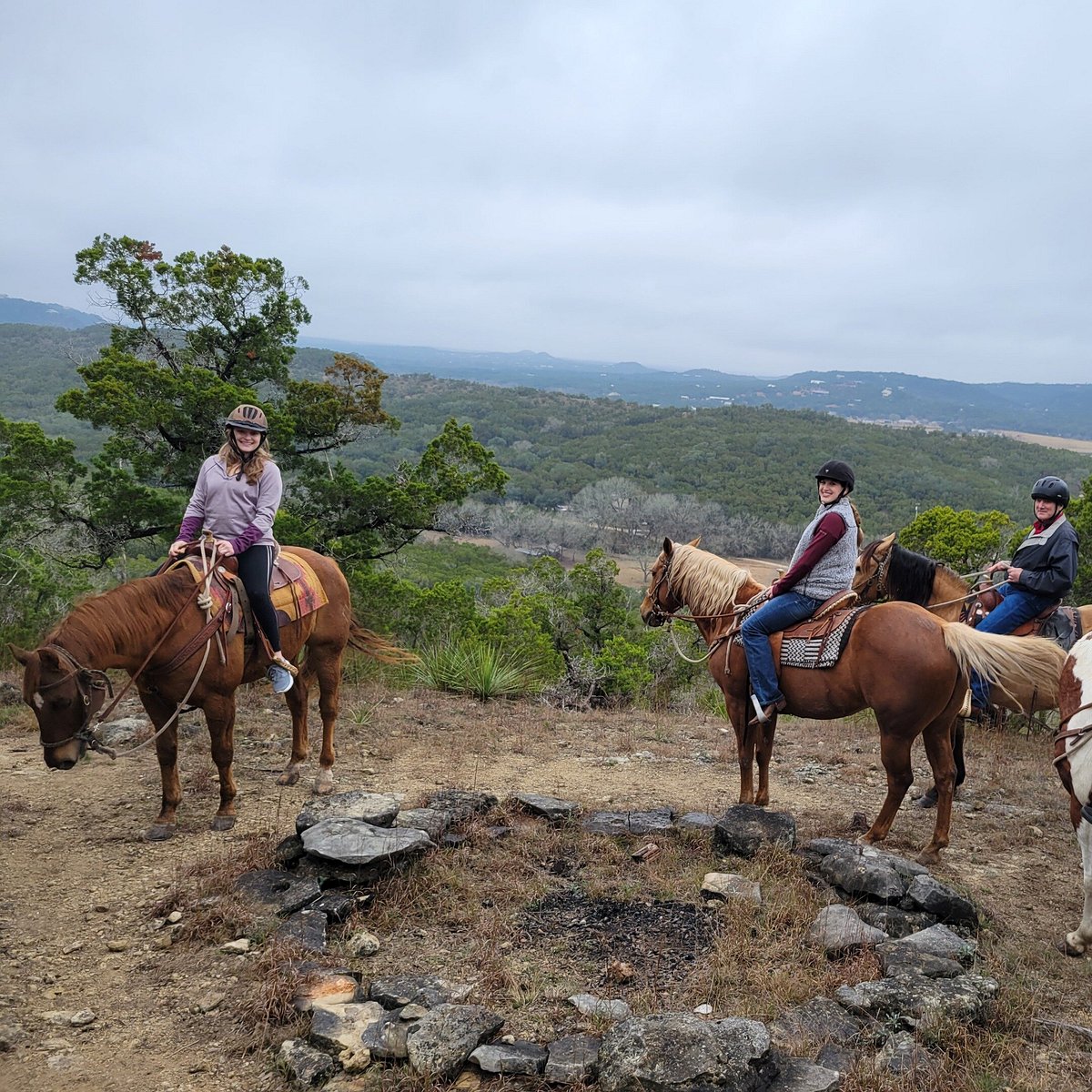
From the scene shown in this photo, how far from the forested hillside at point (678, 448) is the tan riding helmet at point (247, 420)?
89.9 feet

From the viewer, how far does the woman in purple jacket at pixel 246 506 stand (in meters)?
5.49

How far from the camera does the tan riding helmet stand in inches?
211

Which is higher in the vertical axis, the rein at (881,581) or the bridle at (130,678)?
the rein at (881,581)

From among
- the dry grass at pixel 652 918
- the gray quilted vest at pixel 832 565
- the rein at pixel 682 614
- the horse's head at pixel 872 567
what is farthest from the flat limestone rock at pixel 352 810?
the horse's head at pixel 872 567

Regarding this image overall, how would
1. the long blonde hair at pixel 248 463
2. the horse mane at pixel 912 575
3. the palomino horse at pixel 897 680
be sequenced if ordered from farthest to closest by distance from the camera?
the horse mane at pixel 912 575
the long blonde hair at pixel 248 463
the palomino horse at pixel 897 680

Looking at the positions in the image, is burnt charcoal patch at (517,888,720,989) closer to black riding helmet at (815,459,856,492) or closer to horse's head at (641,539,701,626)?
horse's head at (641,539,701,626)

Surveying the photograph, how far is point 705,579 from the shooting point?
623 centimetres

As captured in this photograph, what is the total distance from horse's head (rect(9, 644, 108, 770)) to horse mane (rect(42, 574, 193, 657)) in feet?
0.48

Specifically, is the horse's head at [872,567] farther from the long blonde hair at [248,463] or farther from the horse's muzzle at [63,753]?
the horse's muzzle at [63,753]

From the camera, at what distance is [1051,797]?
6.73 m

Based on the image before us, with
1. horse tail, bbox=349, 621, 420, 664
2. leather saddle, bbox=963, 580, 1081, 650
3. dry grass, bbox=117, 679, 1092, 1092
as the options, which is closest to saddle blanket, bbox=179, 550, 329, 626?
horse tail, bbox=349, 621, 420, 664

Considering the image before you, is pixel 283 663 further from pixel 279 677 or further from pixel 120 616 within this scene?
pixel 120 616

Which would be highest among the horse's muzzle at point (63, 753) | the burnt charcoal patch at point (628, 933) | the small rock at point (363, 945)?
the horse's muzzle at point (63, 753)

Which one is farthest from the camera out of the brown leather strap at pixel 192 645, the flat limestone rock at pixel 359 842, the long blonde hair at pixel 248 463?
the long blonde hair at pixel 248 463
